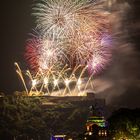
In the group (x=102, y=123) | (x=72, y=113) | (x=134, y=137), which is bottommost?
(x=134, y=137)

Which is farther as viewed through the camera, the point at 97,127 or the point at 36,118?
the point at 36,118

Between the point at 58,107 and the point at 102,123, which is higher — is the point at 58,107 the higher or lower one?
Result: the higher one

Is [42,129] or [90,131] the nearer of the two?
[90,131]

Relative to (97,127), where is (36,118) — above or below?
above

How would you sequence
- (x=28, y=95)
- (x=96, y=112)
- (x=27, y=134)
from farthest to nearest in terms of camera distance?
(x=28, y=95) → (x=27, y=134) → (x=96, y=112)

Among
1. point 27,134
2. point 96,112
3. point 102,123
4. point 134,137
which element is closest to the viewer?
point 134,137

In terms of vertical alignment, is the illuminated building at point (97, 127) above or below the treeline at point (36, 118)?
below

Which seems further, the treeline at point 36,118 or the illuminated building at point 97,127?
the treeline at point 36,118

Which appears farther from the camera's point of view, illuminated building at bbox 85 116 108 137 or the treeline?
the treeline

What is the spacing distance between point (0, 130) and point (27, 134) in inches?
327

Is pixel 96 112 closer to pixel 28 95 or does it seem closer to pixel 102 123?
pixel 102 123

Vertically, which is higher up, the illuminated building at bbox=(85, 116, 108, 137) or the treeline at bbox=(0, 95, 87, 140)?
the treeline at bbox=(0, 95, 87, 140)

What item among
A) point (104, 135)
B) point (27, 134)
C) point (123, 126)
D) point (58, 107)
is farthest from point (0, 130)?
point (123, 126)

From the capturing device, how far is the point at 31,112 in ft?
448
